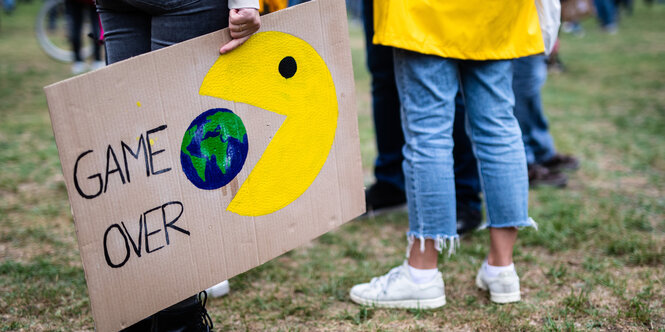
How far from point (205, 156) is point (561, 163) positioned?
7.14 ft

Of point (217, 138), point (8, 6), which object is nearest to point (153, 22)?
point (217, 138)

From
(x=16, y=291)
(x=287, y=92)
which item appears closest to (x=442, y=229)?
(x=287, y=92)

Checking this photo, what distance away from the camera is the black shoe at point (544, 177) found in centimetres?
258

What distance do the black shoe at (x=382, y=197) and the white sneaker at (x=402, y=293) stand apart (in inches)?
28.1

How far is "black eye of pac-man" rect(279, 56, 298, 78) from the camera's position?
4.18ft

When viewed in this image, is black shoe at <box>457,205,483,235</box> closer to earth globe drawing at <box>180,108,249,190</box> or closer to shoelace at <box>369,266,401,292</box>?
shoelace at <box>369,266,401,292</box>

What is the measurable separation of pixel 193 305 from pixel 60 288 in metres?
0.59

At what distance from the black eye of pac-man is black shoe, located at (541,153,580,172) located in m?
1.93

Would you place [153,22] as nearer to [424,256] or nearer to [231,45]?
[231,45]

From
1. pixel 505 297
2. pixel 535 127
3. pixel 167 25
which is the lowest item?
pixel 505 297

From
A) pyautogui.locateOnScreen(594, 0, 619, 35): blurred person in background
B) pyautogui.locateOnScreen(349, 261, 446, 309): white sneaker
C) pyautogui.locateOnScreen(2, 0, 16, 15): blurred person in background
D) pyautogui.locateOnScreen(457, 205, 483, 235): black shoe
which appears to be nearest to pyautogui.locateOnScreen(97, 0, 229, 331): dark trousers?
pyautogui.locateOnScreen(349, 261, 446, 309): white sneaker

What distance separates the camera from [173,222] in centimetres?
118

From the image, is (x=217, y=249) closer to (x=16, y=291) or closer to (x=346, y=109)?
(x=346, y=109)

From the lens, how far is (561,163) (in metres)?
2.80
